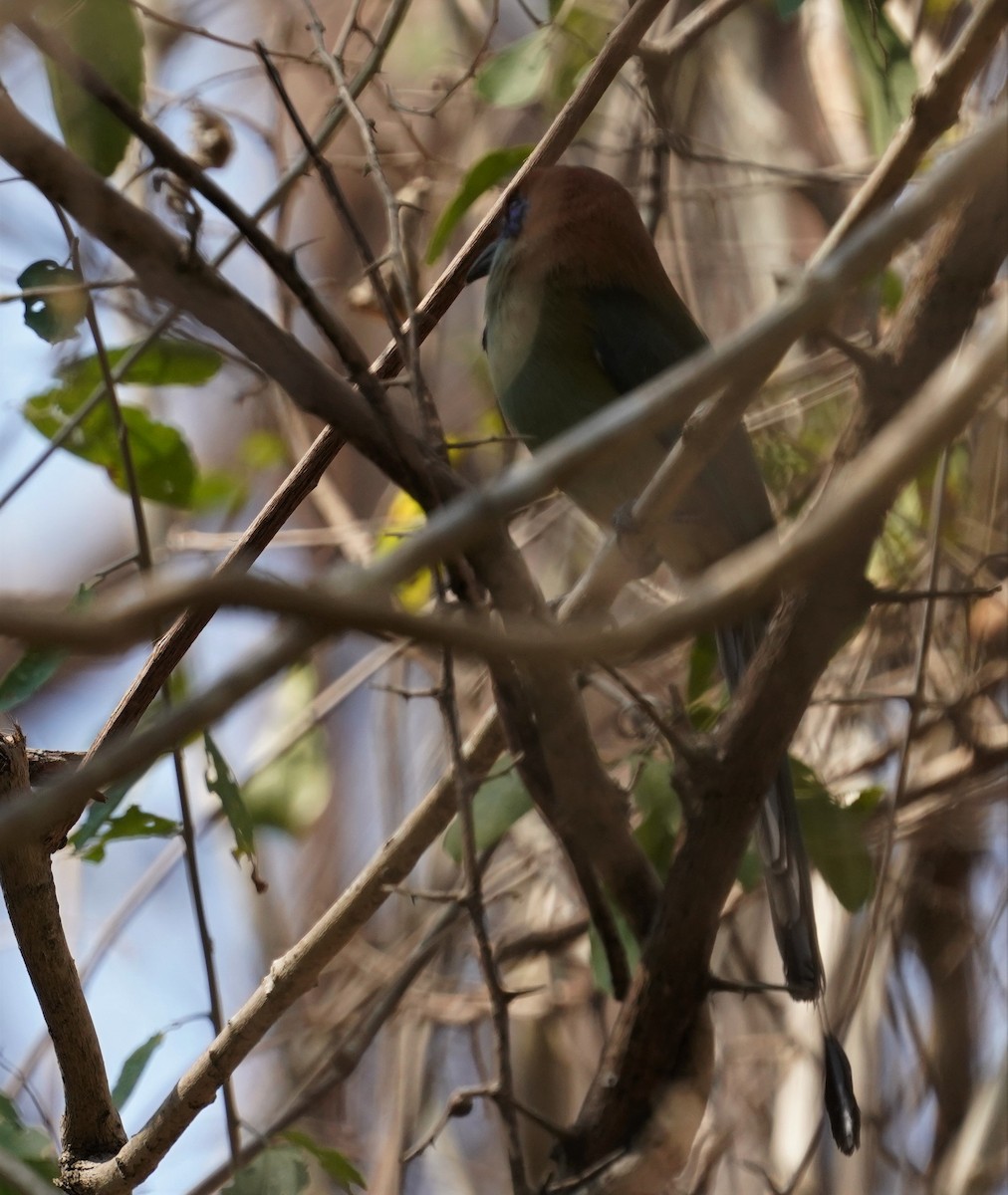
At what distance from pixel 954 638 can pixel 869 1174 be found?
3.56 ft

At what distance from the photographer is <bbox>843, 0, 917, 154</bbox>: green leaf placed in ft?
6.42

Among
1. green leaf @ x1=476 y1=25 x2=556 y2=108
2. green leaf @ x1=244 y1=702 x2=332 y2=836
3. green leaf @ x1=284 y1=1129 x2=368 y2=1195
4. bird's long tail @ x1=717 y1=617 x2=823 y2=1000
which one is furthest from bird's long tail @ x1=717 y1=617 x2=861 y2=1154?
green leaf @ x1=244 y1=702 x2=332 y2=836

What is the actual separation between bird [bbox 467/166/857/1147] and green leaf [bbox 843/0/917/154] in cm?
51

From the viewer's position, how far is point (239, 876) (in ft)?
11.5

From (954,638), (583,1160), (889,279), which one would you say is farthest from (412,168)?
(583,1160)

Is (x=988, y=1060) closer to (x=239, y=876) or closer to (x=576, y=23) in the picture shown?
(x=239, y=876)

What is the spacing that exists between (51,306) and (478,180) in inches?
30.5

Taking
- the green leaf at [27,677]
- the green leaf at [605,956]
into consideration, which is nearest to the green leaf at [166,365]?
the green leaf at [27,677]

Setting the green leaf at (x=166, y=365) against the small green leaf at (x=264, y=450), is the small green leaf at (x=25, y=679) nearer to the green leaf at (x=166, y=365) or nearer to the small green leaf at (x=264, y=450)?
the green leaf at (x=166, y=365)

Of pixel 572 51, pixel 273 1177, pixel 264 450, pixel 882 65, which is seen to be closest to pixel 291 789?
pixel 264 450

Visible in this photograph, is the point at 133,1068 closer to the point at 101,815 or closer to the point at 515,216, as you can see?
the point at 101,815

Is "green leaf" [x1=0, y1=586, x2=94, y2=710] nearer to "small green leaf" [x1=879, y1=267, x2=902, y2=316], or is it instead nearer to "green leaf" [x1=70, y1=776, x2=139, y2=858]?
"green leaf" [x1=70, y1=776, x2=139, y2=858]

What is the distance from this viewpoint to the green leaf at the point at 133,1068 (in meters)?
1.59

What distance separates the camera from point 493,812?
6.00 ft
